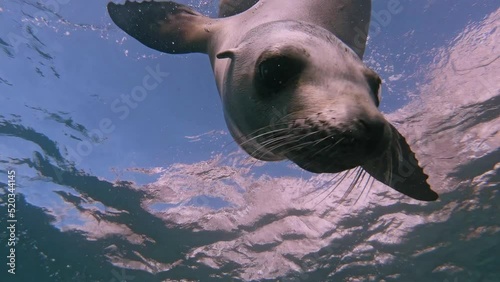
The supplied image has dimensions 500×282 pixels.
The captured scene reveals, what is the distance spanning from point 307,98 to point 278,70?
0.21 meters

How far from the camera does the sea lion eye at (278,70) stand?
74.2 inches

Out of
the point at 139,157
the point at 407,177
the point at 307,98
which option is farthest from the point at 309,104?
the point at 139,157

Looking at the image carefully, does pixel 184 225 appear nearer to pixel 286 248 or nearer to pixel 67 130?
pixel 286 248

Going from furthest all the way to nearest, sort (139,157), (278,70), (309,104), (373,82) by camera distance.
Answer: (139,157) < (373,82) < (278,70) < (309,104)

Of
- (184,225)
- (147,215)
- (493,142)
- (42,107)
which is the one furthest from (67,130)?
(493,142)

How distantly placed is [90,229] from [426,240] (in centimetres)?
1207

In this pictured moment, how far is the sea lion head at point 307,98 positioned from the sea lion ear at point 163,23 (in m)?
1.65

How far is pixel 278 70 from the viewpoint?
1.91 metres

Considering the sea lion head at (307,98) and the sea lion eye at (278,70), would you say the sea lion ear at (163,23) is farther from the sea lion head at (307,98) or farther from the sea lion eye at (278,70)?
the sea lion eye at (278,70)

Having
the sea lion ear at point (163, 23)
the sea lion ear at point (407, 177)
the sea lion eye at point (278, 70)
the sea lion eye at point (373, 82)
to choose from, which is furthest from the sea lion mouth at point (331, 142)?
the sea lion ear at point (163, 23)

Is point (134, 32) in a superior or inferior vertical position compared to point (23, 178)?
inferior

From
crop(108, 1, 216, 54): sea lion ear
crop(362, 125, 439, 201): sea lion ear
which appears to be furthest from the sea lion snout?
crop(108, 1, 216, 54): sea lion ear

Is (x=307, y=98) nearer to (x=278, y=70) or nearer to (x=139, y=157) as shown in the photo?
(x=278, y=70)

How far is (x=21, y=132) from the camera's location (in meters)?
10.5
